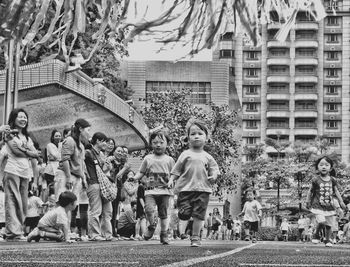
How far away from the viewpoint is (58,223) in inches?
454

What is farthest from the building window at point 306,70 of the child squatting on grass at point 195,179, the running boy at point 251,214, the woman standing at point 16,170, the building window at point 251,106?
the child squatting on grass at point 195,179

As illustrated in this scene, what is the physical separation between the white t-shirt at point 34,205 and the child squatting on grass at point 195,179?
4644mm

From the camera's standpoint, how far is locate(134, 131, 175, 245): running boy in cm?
1105

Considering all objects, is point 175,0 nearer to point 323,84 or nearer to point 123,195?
point 123,195

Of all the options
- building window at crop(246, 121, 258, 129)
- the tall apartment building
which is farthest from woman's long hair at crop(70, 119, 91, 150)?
building window at crop(246, 121, 258, 129)

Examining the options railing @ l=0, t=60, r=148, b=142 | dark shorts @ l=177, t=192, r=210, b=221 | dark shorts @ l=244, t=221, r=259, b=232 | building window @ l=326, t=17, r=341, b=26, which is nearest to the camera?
dark shorts @ l=177, t=192, r=210, b=221

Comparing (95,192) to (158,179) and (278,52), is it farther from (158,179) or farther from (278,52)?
(278,52)

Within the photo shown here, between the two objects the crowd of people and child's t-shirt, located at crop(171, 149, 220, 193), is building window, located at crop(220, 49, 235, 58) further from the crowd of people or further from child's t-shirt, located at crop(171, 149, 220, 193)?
child's t-shirt, located at crop(171, 149, 220, 193)

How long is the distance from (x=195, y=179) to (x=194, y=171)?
89 millimetres

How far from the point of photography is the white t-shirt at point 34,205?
1450 cm

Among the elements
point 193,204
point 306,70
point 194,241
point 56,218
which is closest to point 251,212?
point 56,218

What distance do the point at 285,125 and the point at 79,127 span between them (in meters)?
98.7

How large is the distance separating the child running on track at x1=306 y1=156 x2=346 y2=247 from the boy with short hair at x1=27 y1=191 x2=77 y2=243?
13.8 feet

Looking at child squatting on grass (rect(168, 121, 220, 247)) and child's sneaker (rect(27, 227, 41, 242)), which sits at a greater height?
child squatting on grass (rect(168, 121, 220, 247))
